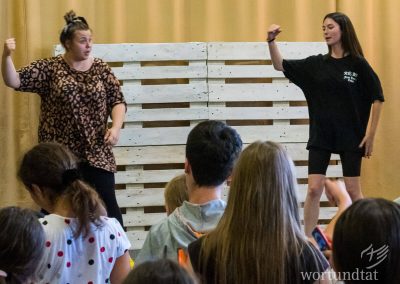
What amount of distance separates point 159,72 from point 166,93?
16 centimetres

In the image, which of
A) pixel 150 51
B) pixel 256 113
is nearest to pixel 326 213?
pixel 256 113

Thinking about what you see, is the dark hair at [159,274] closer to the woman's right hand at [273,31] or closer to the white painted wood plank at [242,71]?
the woman's right hand at [273,31]

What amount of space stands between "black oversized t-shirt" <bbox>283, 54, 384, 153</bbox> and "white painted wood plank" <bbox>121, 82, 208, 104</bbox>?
934 mm

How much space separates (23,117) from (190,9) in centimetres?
150

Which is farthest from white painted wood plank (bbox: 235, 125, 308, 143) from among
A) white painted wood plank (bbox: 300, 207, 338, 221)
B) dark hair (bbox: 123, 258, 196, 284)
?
dark hair (bbox: 123, 258, 196, 284)

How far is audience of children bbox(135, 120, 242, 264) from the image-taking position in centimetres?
174

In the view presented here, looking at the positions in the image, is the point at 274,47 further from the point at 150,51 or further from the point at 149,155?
the point at 149,155

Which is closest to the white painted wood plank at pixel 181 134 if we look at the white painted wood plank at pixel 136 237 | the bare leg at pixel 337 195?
the white painted wood plank at pixel 136 237

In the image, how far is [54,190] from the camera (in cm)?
188

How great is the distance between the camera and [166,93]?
459 centimetres

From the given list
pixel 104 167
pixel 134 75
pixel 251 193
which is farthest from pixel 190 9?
pixel 251 193

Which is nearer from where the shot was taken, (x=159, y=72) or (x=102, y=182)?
(x=102, y=182)

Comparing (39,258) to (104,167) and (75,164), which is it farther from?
(104,167)

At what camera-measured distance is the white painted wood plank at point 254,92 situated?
4.64 metres
